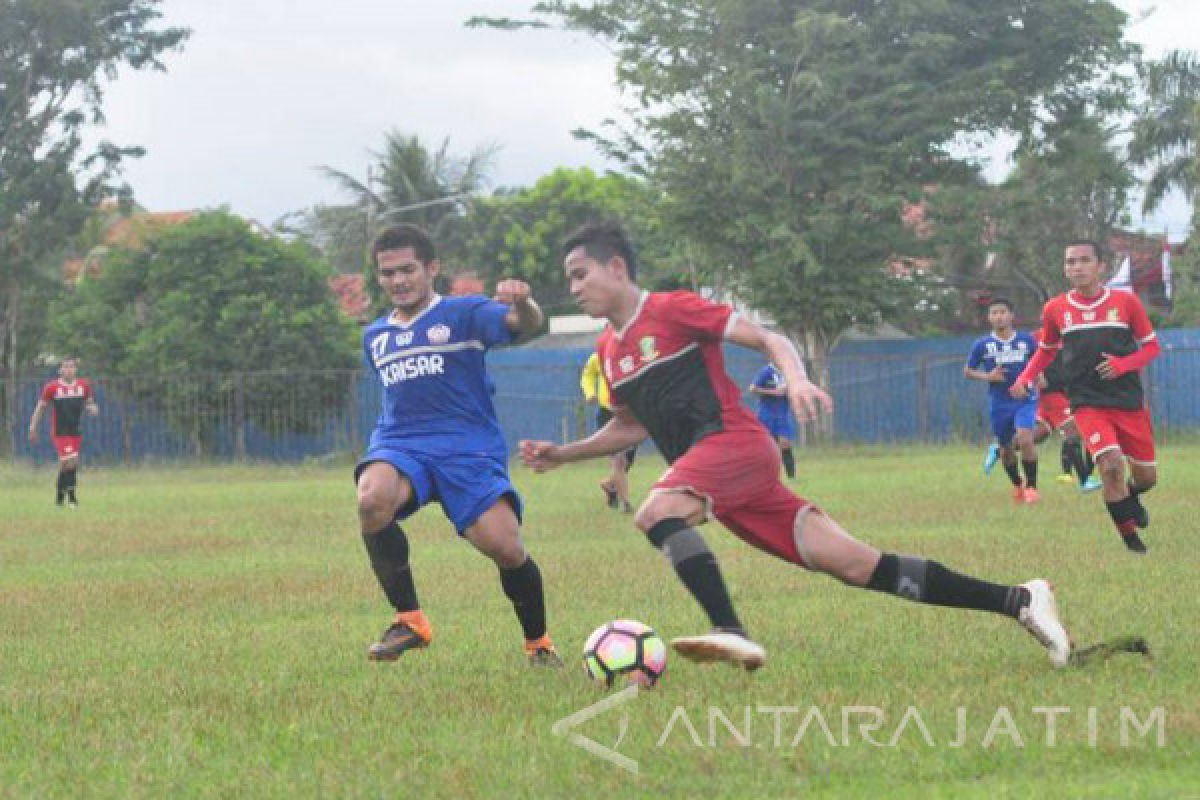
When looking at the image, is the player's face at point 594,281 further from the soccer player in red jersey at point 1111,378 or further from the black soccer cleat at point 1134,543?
the black soccer cleat at point 1134,543

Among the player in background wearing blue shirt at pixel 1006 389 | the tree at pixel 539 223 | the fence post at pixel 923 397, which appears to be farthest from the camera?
the tree at pixel 539 223

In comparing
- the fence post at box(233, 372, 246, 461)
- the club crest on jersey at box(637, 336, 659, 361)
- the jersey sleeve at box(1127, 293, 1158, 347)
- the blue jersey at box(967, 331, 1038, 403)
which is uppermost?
the jersey sleeve at box(1127, 293, 1158, 347)

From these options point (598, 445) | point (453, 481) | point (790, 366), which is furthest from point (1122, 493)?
point (790, 366)

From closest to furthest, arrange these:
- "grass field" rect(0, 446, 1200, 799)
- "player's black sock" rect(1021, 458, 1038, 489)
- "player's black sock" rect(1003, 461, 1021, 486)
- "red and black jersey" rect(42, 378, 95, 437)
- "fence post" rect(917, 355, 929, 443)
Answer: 1. "grass field" rect(0, 446, 1200, 799)
2. "player's black sock" rect(1021, 458, 1038, 489)
3. "player's black sock" rect(1003, 461, 1021, 486)
4. "red and black jersey" rect(42, 378, 95, 437)
5. "fence post" rect(917, 355, 929, 443)

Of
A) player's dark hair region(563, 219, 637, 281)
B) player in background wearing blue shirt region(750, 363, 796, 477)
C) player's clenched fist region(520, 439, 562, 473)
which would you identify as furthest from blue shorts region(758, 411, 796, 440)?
player's dark hair region(563, 219, 637, 281)

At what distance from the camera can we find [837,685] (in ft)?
21.8

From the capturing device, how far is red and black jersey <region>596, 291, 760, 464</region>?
22.4ft

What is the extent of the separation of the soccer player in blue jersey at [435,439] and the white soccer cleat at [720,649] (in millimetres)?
1609

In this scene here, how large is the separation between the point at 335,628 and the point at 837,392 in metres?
29.6

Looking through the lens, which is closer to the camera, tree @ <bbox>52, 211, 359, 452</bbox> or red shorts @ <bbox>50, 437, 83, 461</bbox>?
red shorts @ <bbox>50, 437, 83, 461</bbox>

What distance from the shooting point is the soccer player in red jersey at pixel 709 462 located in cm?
665

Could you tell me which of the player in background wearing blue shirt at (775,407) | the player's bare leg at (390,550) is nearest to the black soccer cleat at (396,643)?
the player's bare leg at (390,550)

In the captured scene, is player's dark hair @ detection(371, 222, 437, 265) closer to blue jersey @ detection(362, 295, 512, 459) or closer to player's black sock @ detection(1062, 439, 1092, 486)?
blue jersey @ detection(362, 295, 512, 459)

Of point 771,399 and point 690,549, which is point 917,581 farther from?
point 771,399
